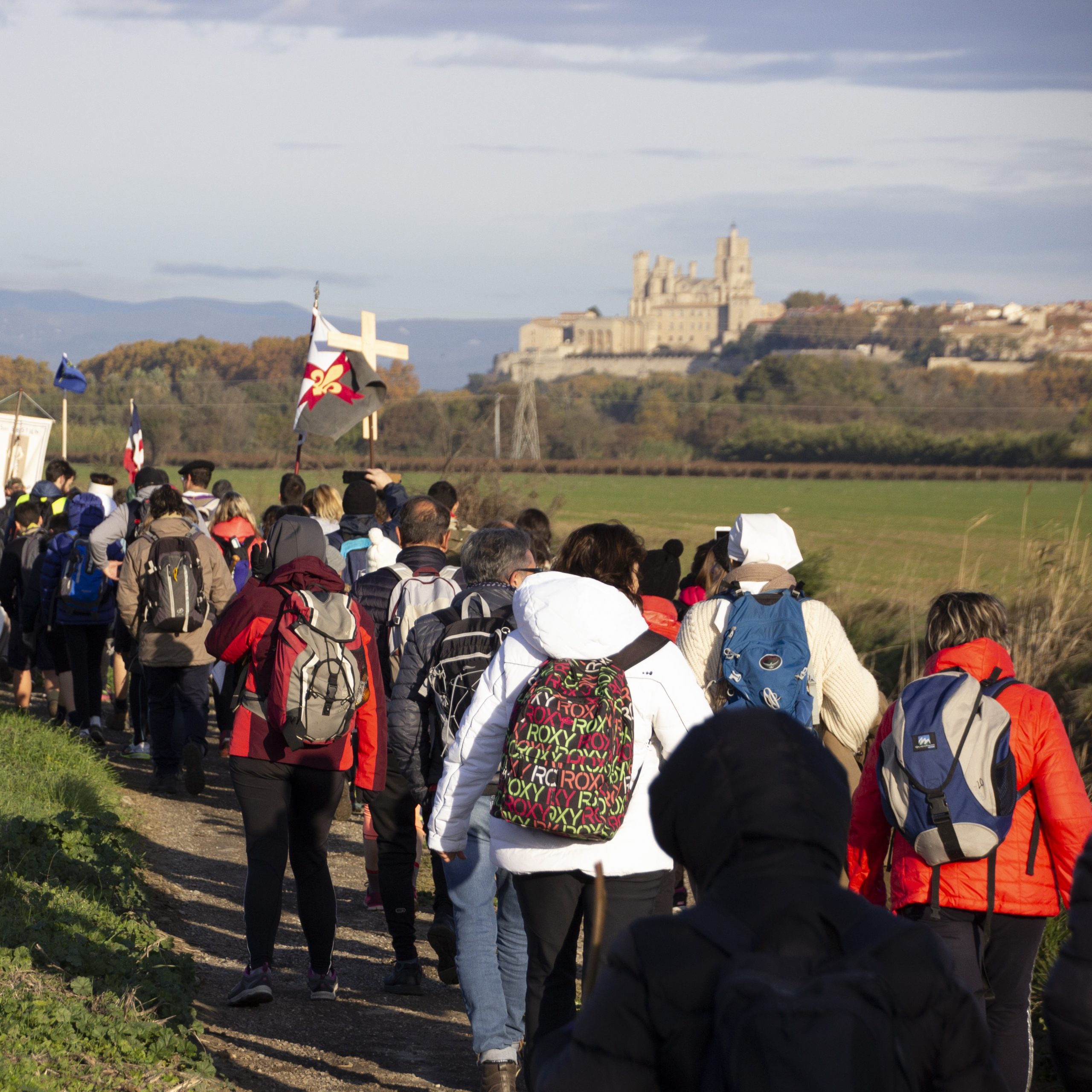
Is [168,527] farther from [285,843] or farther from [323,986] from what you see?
[323,986]

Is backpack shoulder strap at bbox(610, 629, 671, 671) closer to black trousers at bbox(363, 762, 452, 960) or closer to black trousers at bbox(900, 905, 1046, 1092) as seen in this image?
black trousers at bbox(900, 905, 1046, 1092)

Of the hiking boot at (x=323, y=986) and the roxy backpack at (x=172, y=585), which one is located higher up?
the roxy backpack at (x=172, y=585)

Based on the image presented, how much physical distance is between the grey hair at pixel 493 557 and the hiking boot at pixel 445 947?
4.55 ft

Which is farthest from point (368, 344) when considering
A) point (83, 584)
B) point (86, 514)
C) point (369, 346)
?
point (83, 584)

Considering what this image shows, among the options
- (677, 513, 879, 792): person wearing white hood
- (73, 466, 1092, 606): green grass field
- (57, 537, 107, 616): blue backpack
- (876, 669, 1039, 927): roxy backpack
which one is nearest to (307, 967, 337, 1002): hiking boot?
(677, 513, 879, 792): person wearing white hood

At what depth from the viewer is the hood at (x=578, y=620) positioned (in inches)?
145

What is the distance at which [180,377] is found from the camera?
302ft

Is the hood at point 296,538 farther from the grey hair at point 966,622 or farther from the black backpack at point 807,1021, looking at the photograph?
the black backpack at point 807,1021

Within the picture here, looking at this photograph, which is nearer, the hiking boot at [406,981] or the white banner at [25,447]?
the hiking boot at [406,981]

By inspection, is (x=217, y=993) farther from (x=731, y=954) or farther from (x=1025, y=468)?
(x=1025, y=468)

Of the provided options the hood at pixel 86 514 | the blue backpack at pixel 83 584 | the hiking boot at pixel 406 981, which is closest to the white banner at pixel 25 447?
the hood at pixel 86 514

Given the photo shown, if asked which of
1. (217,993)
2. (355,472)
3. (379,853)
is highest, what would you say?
(355,472)

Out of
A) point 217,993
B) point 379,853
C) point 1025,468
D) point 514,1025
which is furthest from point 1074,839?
point 1025,468

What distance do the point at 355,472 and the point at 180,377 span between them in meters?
85.9
